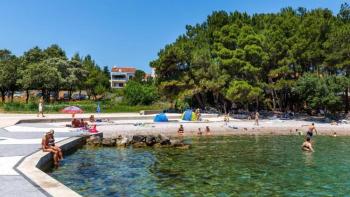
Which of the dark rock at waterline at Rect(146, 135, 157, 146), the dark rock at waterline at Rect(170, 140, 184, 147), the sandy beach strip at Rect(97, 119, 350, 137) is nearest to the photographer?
the dark rock at waterline at Rect(170, 140, 184, 147)

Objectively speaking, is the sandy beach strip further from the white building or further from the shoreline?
the white building

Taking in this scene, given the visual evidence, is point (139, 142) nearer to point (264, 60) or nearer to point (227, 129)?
point (227, 129)

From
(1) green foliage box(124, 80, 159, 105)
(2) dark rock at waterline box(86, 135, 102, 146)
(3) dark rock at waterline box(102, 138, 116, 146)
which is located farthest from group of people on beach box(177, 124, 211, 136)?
(1) green foliage box(124, 80, 159, 105)

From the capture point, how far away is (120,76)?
184875 millimetres

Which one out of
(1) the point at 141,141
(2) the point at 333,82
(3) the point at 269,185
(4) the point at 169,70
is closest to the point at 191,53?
(4) the point at 169,70

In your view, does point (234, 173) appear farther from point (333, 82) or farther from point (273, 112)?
point (273, 112)

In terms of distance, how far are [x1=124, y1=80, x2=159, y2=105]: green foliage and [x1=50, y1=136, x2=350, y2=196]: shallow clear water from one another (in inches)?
1577

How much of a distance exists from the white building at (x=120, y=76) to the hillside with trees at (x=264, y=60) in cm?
11931

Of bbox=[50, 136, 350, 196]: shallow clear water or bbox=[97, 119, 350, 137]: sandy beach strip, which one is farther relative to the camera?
bbox=[97, 119, 350, 137]: sandy beach strip

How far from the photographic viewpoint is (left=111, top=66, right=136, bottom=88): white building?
601ft

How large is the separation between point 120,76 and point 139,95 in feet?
369

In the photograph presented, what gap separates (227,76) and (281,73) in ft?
21.2

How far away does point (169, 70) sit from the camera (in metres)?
62.7

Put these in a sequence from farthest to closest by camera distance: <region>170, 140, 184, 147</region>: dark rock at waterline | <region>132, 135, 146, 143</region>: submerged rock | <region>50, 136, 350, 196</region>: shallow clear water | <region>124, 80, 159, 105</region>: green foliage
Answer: <region>124, 80, 159, 105</region>: green foliage
<region>132, 135, 146, 143</region>: submerged rock
<region>170, 140, 184, 147</region>: dark rock at waterline
<region>50, 136, 350, 196</region>: shallow clear water
